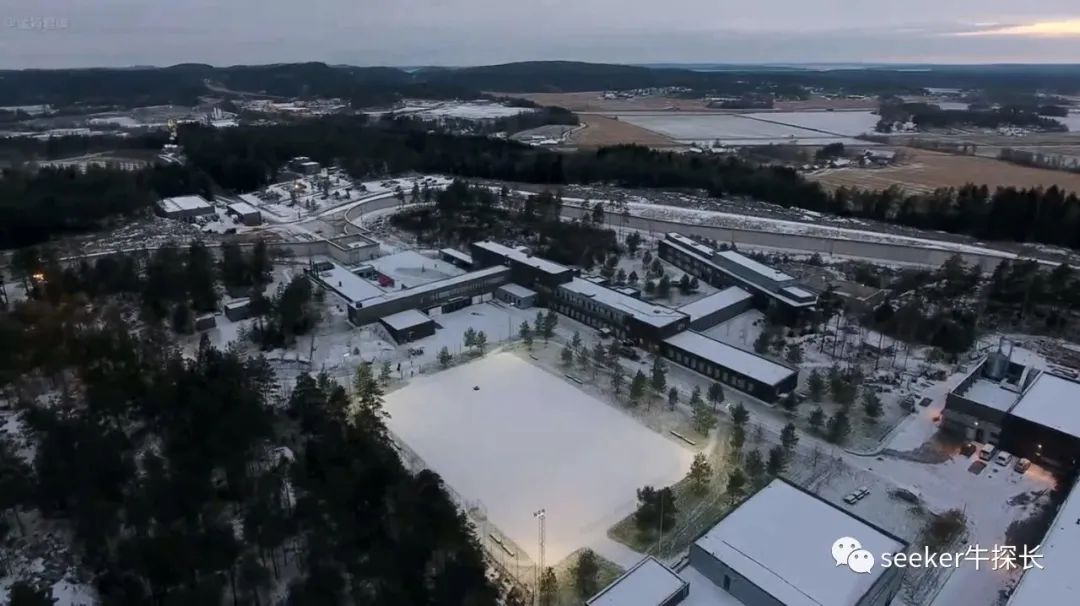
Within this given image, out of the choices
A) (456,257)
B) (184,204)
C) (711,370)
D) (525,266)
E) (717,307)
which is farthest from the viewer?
(184,204)

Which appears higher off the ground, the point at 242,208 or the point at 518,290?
the point at 242,208

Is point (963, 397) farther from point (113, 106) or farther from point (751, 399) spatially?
point (113, 106)

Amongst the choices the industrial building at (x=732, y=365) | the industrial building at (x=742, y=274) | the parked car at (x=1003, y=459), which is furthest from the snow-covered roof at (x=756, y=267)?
the parked car at (x=1003, y=459)

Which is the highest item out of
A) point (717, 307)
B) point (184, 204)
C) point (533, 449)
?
point (184, 204)

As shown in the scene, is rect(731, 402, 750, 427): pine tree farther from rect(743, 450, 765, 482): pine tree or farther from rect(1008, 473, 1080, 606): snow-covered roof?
rect(1008, 473, 1080, 606): snow-covered roof

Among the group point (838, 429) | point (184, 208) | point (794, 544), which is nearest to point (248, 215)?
point (184, 208)

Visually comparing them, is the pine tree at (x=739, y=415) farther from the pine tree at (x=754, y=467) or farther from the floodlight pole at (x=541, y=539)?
the floodlight pole at (x=541, y=539)

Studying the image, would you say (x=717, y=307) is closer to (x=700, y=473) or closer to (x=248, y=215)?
(x=700, y=473)

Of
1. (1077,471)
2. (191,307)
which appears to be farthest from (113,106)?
(1077,471)
